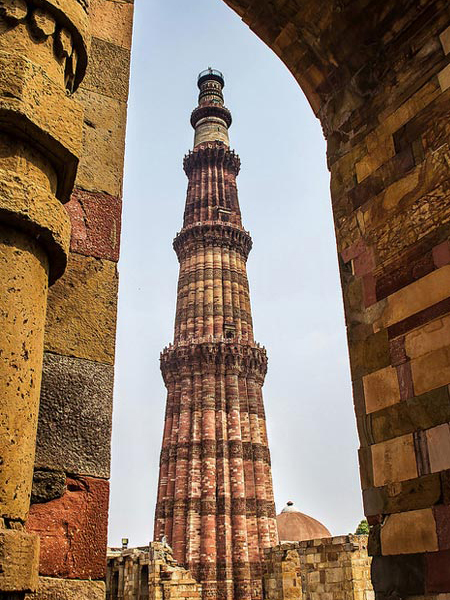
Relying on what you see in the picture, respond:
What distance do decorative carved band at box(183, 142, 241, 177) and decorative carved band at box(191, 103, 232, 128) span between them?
2.35 metres

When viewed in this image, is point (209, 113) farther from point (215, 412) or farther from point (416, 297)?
point (416, 297)

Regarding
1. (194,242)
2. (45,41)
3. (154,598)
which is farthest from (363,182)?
(194,242)

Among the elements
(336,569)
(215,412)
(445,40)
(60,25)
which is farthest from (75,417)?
(215,412)

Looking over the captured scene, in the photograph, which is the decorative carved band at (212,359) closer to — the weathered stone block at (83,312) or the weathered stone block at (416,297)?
the weathered stone block at (416,297)

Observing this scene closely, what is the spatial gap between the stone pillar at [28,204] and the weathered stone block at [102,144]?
353 millimetres

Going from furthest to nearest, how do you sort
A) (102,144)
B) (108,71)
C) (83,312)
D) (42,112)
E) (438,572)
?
(438,572) < (108,71) < (102,144) < (83,312) < (42,112)

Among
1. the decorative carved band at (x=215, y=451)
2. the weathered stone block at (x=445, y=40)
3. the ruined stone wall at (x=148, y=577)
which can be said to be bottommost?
the ruined stone wall at (x=148, y=577)

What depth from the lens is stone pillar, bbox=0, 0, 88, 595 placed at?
1.31 m

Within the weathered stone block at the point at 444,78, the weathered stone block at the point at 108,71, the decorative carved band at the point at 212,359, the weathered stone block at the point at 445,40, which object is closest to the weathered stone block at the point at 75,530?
the weathered stone block at the point at 108,71

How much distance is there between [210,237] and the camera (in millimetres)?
25672

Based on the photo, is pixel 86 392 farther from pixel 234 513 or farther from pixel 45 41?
pixel 234 513

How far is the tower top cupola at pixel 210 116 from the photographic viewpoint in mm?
29547

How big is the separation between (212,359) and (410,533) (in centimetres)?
1963

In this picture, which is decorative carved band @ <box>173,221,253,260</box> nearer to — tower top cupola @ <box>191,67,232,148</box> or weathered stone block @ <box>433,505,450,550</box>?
tower top cupola @ <box>191,67,232,148</box>
